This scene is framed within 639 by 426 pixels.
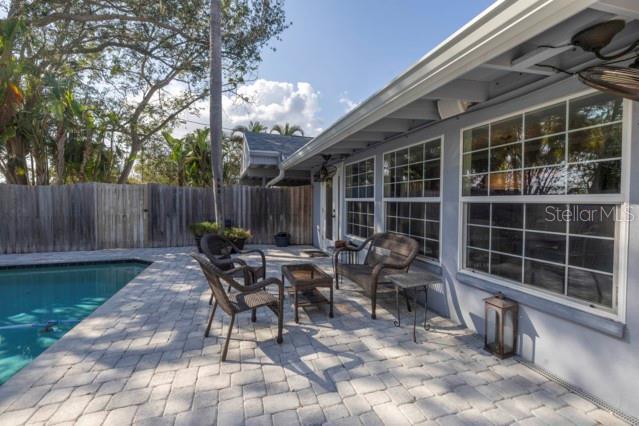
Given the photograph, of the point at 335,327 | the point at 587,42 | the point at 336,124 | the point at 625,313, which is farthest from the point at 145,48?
the point at 625,313

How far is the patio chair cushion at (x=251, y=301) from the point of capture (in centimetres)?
304

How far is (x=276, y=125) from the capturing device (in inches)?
915

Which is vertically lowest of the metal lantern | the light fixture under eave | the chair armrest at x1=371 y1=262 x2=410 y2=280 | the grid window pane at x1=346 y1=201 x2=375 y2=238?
→ the metal lantern

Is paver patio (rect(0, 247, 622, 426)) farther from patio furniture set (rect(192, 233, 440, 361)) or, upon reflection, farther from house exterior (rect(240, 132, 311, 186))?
house exterior (rect(240, 132, 311, 186))

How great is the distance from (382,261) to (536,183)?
7.95ft

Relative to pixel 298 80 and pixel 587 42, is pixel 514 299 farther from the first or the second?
pixel 298 80

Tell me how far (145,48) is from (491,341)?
1349 centimetres

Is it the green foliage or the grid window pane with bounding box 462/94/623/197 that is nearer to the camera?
the grid window pane with bounding box 462/94/623/197

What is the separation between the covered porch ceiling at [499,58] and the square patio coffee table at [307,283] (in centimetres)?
202

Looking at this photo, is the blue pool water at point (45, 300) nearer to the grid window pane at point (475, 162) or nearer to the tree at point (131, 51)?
the grid window pane at point (475, 162)

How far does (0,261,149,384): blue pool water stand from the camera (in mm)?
3467

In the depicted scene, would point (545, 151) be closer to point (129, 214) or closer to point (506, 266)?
point (506, 266)

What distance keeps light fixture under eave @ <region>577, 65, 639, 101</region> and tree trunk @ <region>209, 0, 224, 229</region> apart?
6.54m

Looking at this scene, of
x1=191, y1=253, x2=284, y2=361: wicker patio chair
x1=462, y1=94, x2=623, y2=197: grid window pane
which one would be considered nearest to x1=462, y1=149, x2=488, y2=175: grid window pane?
x1=462, y1=94, x2=623, y2=197: grid window pane
